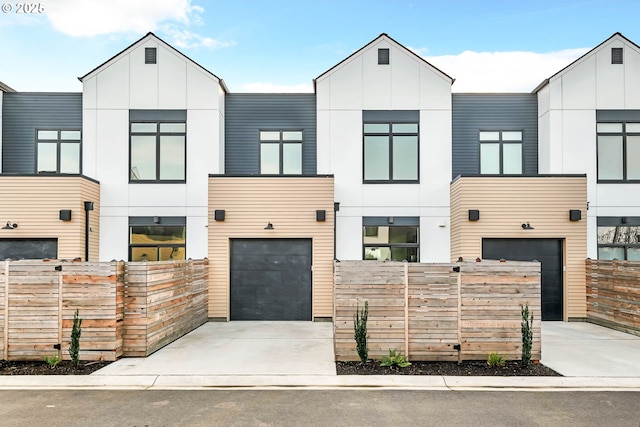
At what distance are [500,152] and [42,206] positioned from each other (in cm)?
1258

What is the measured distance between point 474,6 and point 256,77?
784cm

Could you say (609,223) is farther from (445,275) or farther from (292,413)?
(292,413)

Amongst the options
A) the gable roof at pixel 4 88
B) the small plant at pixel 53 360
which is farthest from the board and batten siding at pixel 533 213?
the gable roof at pixel 4 88

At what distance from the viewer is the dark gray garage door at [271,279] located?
11.9 m

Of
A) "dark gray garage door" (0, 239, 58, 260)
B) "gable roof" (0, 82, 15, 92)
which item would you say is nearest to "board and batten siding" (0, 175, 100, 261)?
"dark gray garage door" (0, 239, 58, 260)

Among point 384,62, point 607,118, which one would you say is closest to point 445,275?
point 384,62

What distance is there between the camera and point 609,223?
41.5ft

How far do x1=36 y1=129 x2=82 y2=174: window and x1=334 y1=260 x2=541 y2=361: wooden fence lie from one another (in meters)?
9.77

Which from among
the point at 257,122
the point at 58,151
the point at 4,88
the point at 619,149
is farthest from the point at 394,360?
the point at 4,88

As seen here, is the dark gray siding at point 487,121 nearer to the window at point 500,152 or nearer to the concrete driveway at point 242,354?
the window at point 500,152

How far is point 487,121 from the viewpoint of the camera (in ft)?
44.8

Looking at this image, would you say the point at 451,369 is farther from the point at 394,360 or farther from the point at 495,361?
the point at 394,360

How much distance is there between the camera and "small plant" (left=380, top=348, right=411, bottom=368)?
699cm

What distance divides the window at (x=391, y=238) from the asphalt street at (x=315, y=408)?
690cm
